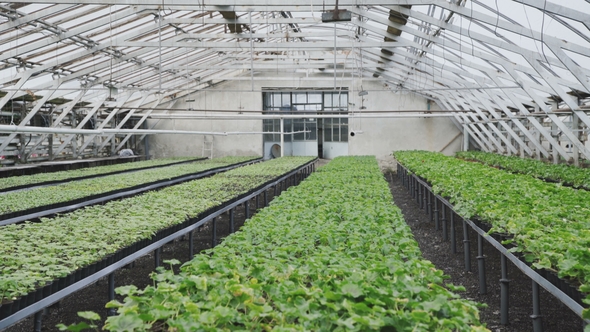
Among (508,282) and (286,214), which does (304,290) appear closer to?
(286,214)

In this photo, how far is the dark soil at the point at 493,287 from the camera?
500 centimetres

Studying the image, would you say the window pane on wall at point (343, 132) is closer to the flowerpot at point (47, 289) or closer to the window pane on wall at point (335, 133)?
the window pane on wall at point (335, 133)

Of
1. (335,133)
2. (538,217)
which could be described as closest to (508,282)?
(538,217)

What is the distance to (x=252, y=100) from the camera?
24844 millimetres

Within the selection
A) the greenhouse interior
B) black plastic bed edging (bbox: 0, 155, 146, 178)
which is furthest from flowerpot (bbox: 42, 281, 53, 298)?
black plastic bed edging (bbox: 0, 155, 146, 178)

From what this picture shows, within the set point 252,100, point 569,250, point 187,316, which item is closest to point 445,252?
point 569,250

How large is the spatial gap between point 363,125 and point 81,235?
20.9m

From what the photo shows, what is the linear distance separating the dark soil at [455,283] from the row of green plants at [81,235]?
0.79 metres

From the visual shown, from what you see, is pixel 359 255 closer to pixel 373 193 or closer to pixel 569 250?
pixel 569 250

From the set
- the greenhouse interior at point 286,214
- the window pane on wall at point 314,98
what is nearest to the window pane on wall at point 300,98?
the window pane on wall at point 314,98

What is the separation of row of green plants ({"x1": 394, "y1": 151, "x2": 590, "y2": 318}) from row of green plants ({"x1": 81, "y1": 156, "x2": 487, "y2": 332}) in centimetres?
76

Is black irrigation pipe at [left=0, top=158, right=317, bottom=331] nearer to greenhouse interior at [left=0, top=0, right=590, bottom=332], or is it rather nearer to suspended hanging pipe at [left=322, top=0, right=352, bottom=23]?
greenhouse interior at [left=0, top=0, right=590, bottom=332]

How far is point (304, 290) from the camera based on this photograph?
248cm

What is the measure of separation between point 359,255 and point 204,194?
499 cm
